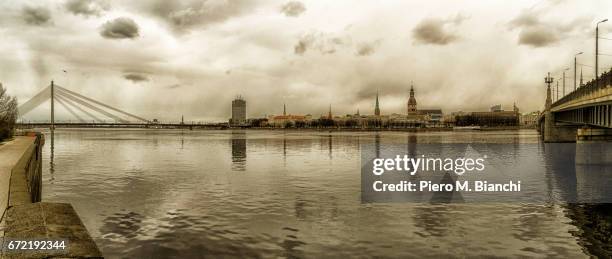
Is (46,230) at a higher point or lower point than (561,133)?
lower

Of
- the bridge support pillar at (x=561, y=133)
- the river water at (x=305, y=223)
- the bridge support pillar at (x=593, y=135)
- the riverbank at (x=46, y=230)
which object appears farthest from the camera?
the bridge support pillar at (x=561, y=133)

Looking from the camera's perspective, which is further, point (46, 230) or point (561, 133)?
point (561, 133)

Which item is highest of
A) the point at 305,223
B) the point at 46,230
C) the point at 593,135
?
the point at 593,135

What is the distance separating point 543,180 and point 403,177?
10348 mm

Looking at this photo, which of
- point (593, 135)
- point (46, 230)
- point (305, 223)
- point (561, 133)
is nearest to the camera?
point (46, 230)

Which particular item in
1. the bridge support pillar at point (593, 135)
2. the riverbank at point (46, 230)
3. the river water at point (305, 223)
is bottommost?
the river water at point (305, 223)

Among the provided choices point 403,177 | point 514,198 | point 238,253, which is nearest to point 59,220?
point 238,253

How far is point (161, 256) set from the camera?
15609 mm

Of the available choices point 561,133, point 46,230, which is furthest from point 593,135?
point 46,230

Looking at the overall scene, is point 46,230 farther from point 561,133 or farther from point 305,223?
point 561,133

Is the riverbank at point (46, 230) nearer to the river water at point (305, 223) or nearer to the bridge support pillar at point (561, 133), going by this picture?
the river water at point (305, 223)

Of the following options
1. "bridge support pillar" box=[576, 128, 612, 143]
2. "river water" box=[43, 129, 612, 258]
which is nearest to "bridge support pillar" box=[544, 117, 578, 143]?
"bridge support pillar" box=[576, 128, 612, 143]

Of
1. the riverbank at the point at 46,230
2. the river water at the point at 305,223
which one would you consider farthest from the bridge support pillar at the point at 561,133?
the riverbank at the point at 46,230

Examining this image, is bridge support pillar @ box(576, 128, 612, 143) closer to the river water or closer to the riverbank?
the river water
